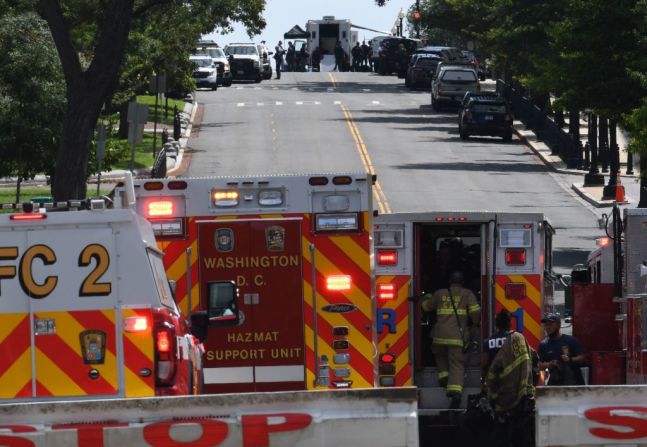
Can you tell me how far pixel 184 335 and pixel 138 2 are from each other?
30.0m

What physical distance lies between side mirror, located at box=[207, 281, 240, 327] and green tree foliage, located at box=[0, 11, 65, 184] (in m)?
26.3

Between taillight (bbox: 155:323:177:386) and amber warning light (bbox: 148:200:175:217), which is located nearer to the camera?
taillight (bbox: 155:323:177:386)

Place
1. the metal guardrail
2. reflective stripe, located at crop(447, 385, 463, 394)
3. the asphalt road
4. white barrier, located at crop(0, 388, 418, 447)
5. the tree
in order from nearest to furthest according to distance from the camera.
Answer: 1. white barrier, located at crop(0, 388, 418, 447)
2. reflective stripe, located at crop(447, 385, 463, 394)
3. the tree
4. the asphalt road
5. the metal guardrail

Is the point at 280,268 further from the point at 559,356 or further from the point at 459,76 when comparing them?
the point at 459,76

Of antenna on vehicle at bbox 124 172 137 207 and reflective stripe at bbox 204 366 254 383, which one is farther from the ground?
antenna on vehicle at bbox 124 172 137 207

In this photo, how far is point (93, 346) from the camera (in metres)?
→ 11.2

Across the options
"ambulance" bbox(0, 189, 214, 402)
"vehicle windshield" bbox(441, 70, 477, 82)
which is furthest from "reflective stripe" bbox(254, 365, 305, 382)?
"vehicle windshield" bbox(441, 70, 477, 82)

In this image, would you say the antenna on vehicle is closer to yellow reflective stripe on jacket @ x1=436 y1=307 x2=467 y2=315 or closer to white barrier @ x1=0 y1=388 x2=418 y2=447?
white barrier @ x1=0 y1=388 x2=418 y2=447

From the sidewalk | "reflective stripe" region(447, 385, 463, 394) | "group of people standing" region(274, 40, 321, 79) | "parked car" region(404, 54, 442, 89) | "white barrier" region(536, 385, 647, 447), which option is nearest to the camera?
"white barrier" region(536, 385, 647, 447)

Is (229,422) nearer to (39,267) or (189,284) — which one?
(39,267)

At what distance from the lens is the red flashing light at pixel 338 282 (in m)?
15.2

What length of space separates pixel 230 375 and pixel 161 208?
1715mm

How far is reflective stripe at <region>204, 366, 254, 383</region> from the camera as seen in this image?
1567 cm

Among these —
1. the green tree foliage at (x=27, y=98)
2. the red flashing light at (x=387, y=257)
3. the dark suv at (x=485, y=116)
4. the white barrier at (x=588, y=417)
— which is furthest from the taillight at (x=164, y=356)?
the dark suv at (x=485, y=116)
